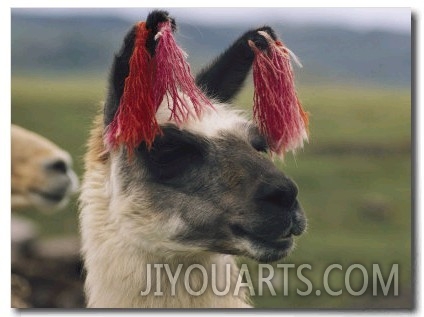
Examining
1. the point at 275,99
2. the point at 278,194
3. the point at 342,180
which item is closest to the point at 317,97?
the point at 342,180

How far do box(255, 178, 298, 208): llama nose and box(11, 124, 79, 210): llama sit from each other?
4.57ft

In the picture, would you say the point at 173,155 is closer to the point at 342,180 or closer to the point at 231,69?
the point at 231,69

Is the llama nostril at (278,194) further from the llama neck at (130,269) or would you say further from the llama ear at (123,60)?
the llama ear at (123,60)

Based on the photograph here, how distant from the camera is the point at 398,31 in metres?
4.03

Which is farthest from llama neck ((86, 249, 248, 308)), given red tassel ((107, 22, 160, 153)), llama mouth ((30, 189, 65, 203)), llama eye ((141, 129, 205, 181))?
llama mouth ((30, 189, 65, 203))

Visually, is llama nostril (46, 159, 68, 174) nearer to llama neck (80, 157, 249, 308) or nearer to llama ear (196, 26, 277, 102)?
llama neck (80, 157, 249, 308)

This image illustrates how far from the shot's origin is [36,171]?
13.2 feet

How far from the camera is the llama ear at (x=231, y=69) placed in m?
3.35

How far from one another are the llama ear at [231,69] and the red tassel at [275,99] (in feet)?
0.11

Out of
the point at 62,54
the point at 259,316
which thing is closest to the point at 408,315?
the point at 259,316

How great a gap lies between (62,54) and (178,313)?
5.32ft

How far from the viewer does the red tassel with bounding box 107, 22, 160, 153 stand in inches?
122

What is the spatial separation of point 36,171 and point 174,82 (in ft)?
3.82
